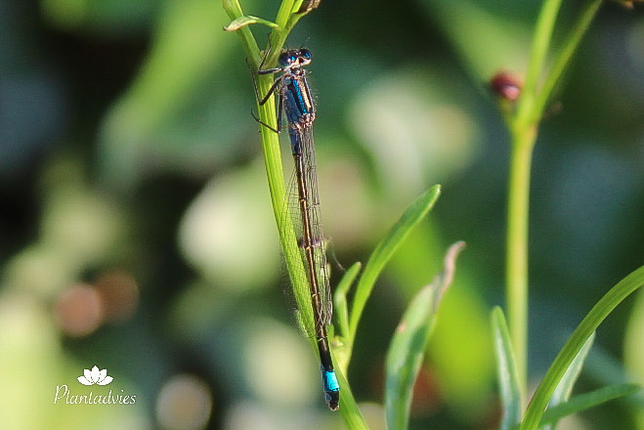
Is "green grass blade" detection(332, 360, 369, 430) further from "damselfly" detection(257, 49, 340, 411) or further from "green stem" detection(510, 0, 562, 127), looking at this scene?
"green stem" detection(510, 0, 562, 127)

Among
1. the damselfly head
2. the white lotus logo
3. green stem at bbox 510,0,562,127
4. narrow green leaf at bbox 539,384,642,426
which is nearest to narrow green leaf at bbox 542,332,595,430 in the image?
narrow green leaf at bbox 539,384,642,426

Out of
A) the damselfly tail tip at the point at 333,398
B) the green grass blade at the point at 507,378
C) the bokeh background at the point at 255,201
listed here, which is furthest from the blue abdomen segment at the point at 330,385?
the bokeh background at the point at 255,201

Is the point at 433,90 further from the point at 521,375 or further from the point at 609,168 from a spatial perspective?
the point at 521,375

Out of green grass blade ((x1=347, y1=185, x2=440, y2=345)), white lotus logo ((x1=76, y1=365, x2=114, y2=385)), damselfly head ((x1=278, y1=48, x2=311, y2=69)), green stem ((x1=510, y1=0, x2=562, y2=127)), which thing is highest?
damselfly head ((x1=278, y1=48, x2=311, y2=69))

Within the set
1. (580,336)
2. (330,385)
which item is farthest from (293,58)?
(580,336)

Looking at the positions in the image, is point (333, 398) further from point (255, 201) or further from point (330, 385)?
point (255, 201)

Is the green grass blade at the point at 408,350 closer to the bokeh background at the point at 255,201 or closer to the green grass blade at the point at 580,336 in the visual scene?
the green grass blade at the point at 580,336
